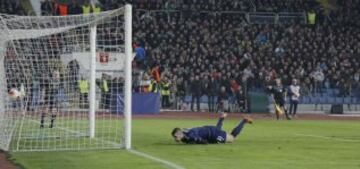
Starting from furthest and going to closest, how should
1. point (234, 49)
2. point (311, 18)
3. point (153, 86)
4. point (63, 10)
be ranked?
point (311, 18) → point (63, 10) → point (234, 49) → point (153, 86)

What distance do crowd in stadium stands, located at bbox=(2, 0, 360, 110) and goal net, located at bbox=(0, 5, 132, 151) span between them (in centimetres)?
1763

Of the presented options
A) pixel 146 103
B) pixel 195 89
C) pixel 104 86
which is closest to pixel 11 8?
pixel 195 89

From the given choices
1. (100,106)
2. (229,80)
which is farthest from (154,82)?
(100,106)

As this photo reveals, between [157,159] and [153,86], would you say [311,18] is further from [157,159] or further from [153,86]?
[157,159]

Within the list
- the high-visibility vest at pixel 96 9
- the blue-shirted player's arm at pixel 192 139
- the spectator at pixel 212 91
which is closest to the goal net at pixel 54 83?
the blue-shirted player's arm at pixel 192 139

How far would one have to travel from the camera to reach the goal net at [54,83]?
17.0 meters

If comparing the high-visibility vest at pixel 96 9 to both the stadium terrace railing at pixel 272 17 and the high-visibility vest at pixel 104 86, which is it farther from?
the high-visibility vest at pixel 104 86

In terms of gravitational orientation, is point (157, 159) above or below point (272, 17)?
below

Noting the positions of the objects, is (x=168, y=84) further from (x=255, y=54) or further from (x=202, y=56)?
(x=255, y=54)

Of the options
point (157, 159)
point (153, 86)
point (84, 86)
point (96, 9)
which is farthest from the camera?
point (96, 9)

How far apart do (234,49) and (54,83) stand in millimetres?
26332

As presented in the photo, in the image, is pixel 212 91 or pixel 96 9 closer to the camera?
pixel 212 91

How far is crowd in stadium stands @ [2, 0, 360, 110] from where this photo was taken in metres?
41.9

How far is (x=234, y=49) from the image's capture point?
150 ft
